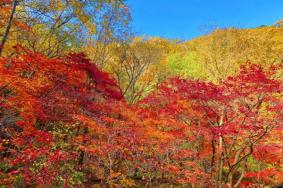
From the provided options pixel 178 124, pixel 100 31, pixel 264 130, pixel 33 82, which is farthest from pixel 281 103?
pixel 100 31

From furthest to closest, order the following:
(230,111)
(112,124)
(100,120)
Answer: (230,111)
(112,124)
(100,120)

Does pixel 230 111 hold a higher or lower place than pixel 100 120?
higher

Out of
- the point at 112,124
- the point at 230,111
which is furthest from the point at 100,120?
the point at 230,111

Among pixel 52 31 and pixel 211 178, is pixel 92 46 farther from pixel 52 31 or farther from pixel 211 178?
pixel 211 178

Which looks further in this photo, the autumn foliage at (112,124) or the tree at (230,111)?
the tree at (230,111)

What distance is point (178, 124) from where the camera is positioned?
15750 mm

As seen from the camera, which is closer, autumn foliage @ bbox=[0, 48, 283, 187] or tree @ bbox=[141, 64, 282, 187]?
autumn foliage @ bbox=[0, 48, 283, 187]

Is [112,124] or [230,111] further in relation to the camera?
[230,111]

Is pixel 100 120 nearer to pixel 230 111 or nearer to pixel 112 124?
pixel 112 124

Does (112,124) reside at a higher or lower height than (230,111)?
lower

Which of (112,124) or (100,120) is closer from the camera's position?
(100,120)

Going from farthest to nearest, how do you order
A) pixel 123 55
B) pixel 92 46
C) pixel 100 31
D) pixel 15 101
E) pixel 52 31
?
pixel 123 55 < pixel 92 46 < pixel 100 31 < pixel 52 31 < pixel 15 101

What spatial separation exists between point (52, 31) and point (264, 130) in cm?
1099

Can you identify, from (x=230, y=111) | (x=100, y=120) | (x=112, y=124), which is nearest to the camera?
(x=100, y=120)
